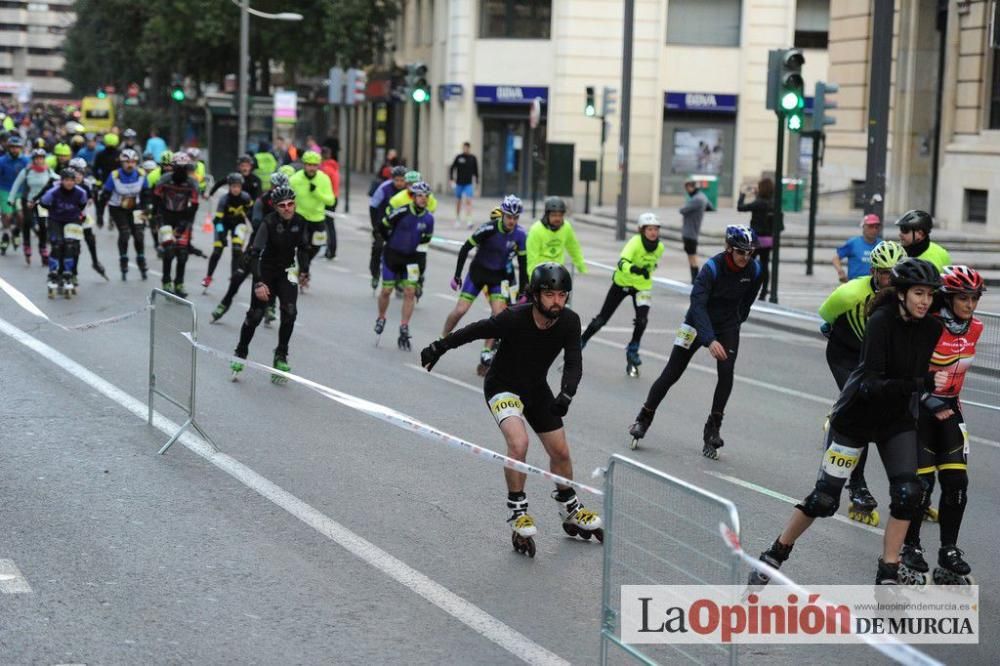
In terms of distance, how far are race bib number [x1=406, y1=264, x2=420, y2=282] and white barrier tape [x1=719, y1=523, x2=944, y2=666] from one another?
38.9 feet

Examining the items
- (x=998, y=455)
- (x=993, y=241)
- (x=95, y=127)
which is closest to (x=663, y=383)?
(x=998, y=455)

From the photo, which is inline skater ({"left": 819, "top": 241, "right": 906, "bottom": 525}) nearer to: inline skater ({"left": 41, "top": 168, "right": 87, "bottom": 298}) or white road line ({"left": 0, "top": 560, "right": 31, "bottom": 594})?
white road line ({"left": 0, "top": 560, "right": 31, "bottom": 594})

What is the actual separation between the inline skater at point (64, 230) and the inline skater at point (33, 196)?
3.03m

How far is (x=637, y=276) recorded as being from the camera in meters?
15.7

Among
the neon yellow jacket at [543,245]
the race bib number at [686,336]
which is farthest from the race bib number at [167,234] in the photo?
the race bib number at [686,336]

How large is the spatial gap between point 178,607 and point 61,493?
99.7 inches

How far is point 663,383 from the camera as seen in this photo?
12.2 metres

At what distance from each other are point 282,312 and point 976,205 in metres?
21.8

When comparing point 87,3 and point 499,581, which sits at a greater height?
point 87,3

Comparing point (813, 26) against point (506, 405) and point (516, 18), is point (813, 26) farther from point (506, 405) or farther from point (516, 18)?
point (506, 405)

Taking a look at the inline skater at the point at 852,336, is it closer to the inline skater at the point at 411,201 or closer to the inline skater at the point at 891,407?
the inline skater at the point at 891,407

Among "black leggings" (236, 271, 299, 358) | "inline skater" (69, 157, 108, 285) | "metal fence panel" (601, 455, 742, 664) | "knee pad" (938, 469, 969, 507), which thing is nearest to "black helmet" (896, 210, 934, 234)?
"knee pad" (938, 469, 969, 507)

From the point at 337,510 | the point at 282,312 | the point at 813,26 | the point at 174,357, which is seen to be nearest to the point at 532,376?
the point at 337,510

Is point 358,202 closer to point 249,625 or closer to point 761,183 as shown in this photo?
Result: point 761,183
